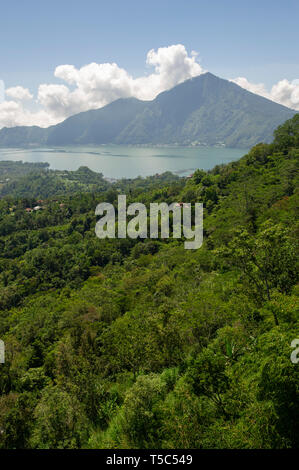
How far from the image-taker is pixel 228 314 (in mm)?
13242

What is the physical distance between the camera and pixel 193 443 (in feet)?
23.0

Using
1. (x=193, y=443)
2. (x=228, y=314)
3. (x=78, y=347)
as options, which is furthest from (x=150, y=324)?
(x=78, y=347)

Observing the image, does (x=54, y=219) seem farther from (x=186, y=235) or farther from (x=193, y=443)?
(x=193, y=443)

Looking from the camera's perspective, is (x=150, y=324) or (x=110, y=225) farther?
(x=110, y=225)

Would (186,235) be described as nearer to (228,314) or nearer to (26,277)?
(26,277)

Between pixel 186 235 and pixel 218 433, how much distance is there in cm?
4340

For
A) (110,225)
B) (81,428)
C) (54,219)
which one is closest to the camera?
(81,428)
